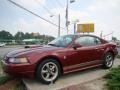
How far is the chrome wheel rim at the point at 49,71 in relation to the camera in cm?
554

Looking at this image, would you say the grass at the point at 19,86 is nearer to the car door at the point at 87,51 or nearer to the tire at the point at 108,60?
the car door at the point at 87,51

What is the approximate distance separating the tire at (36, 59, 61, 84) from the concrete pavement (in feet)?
0.48

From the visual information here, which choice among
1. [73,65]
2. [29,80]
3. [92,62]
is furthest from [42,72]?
[92,62]

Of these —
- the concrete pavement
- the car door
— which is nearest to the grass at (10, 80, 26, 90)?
the concrete pavement

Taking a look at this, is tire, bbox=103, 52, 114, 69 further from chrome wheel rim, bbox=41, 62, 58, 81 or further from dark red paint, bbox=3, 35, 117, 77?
chrome wheel rim, bbox=41, 62, 58, 81

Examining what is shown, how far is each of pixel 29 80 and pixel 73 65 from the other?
1278mm

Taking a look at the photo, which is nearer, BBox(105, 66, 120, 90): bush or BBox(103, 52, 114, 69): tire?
BBox(105, 66, 120, 90): bush

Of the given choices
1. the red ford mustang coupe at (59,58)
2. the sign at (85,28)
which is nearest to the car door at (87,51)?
the red ford mustang coupe at (59,58)

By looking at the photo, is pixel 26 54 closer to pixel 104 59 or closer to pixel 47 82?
pixel 47 82

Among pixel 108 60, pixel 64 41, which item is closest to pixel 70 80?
pixel 64 41

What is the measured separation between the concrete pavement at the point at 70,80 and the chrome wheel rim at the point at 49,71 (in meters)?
0.20

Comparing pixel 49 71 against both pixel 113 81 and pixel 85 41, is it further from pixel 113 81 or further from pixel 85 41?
pixel 85 41

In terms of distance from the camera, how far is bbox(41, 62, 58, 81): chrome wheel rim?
5535 mm

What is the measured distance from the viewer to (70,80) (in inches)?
234
